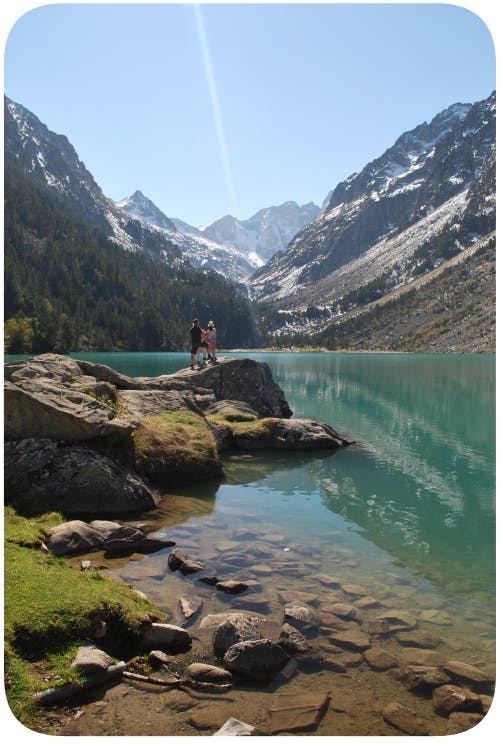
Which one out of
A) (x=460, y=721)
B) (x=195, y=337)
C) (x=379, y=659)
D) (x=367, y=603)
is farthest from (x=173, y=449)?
(x=195, y=337)

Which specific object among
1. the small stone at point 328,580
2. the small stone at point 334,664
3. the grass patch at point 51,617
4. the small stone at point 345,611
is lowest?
the small stone at point 328,580

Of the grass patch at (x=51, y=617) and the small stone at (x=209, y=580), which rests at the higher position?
the grass patch at (x=51, y=617)

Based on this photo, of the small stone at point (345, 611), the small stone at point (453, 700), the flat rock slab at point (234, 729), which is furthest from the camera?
the small stone at point (345, 611)

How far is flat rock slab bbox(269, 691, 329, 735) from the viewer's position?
21.1 feet

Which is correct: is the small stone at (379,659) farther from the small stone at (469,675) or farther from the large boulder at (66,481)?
the large boulder at (66,481)

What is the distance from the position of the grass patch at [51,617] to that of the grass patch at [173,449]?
7552 mm

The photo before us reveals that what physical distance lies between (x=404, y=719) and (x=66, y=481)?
10532 mm

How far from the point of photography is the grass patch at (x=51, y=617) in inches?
247

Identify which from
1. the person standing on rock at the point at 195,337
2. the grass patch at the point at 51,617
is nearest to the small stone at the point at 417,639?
the grass patch at the point at 51,617

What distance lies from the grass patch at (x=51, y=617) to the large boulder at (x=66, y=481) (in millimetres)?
3942

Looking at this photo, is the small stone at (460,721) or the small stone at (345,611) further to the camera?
the small stone at (345,611)

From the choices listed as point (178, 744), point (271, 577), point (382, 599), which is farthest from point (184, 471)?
point (178, 744)

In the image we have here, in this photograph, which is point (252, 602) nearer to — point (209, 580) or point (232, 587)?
point (232, 587)

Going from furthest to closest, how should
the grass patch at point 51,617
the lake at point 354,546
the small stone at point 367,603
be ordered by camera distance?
1. the small stone at point 367,603
2. the lake at point 354,546
3. the grass patch at point 51,617
